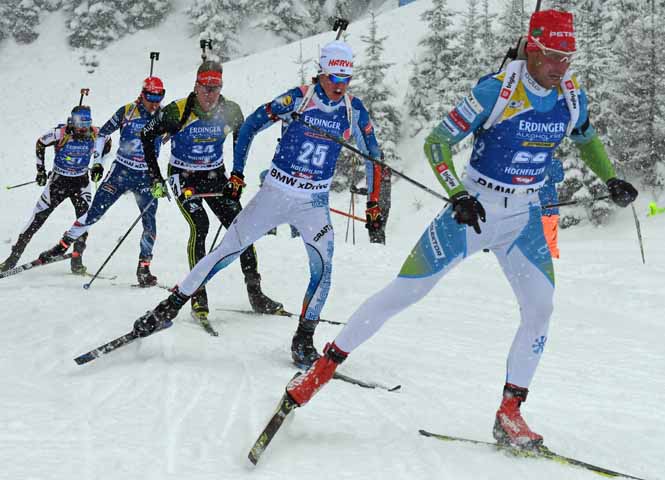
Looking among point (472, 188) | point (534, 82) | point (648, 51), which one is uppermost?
point (648, 51)

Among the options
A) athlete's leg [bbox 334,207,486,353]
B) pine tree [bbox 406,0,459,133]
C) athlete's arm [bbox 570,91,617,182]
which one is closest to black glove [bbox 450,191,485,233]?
athlete's leg [bbox 334,207,486,353]

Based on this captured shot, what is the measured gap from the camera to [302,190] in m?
5.82

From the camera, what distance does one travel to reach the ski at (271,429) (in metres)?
3.57

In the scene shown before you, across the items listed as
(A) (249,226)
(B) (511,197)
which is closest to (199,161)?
(A) (249,226)

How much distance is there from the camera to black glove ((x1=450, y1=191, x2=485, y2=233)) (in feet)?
11.7

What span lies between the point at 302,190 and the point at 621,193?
263cm

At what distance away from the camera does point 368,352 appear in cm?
621

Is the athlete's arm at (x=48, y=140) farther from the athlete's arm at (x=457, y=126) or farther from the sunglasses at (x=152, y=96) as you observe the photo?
the athlete's arm at (x=457, y=126)

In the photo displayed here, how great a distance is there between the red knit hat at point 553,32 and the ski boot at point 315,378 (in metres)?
2.13

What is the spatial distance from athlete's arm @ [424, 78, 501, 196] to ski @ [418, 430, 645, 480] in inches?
58.0

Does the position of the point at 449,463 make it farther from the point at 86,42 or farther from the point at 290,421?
the point at 86,42

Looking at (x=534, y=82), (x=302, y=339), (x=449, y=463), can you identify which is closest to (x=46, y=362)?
(x=302, y=339)

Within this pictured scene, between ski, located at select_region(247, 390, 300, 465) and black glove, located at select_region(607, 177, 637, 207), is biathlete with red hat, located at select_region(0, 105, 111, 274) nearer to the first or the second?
ski, located at select_region(247, 390, 300, 465)

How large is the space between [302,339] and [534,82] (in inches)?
113
